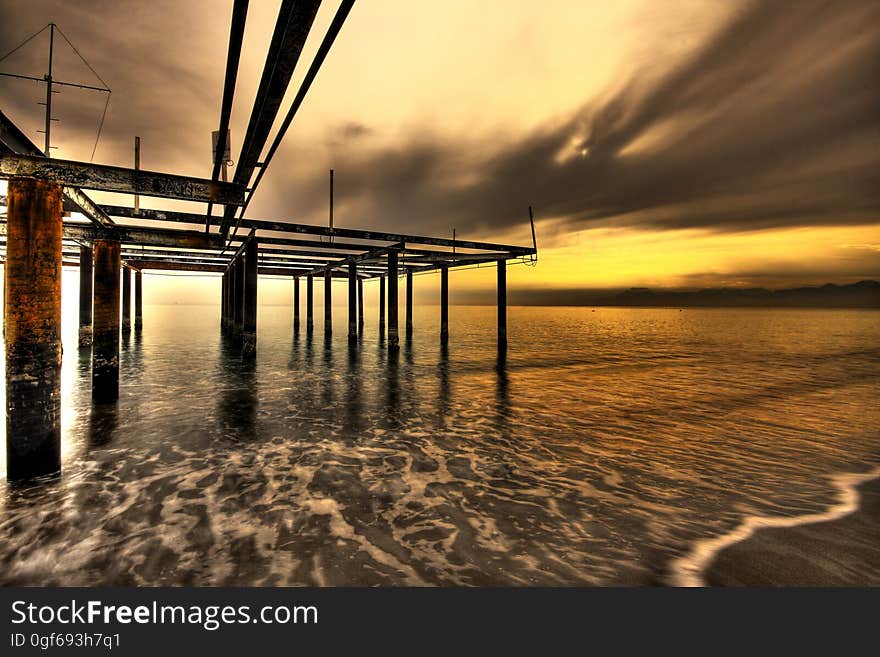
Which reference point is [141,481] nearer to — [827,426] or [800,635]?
[800,635]

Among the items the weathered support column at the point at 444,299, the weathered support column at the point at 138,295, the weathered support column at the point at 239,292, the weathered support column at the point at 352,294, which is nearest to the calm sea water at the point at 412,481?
the weathered support column at the point at 239,292

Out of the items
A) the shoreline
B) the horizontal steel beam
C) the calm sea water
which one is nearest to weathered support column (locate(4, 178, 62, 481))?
the horizontal steel beam

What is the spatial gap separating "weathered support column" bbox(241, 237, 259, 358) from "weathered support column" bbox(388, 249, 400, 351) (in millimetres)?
6569

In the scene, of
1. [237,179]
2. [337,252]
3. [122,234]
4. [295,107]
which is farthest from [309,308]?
[295,107]

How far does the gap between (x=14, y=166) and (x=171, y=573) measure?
5.93 metres

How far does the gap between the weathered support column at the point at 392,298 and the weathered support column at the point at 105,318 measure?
11.8 m

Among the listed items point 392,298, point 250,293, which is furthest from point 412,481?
point 392,298

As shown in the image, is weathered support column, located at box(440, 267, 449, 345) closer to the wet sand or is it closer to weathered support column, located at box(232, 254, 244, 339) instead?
weathered support column, located at box(232, 254, 244, 339)

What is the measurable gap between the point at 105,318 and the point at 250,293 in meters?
7.88

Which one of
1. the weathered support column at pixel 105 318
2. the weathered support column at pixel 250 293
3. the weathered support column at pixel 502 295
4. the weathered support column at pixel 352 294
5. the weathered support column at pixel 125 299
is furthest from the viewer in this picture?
the weathered support column at pixel 125 299

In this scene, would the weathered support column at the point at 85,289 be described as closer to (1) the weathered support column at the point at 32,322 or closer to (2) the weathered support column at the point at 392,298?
(2) the weathered support column at the point at 392,298

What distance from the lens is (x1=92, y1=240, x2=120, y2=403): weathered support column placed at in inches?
421

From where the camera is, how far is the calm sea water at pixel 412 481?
13.8 ft

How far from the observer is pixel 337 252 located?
23.7 meters
